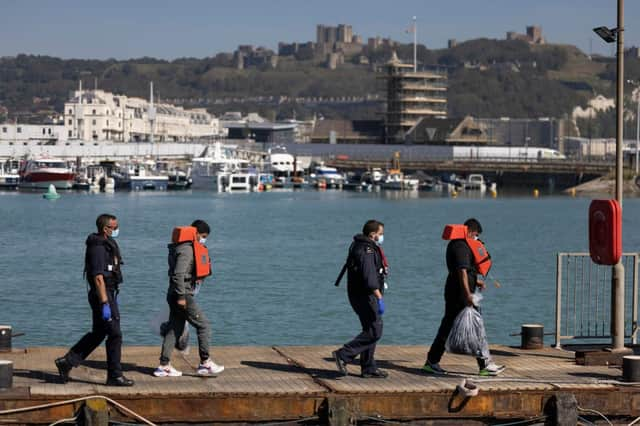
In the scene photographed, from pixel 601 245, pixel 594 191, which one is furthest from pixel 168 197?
pixel 601 245

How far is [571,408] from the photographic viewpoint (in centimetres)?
1452

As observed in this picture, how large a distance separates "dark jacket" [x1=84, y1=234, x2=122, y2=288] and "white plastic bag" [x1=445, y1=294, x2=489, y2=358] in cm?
408

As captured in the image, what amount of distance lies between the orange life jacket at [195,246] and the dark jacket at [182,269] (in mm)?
55

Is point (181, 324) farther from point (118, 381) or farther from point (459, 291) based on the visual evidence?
point (459, 291)

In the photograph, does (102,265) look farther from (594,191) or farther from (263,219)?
(594,191)

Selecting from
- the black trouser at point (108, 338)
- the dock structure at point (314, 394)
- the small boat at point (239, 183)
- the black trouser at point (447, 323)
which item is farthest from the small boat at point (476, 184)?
the black trouser at point (108, 338)

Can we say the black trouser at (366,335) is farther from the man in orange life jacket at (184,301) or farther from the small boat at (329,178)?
the small boat at (329,178)

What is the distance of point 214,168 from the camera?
13462cm

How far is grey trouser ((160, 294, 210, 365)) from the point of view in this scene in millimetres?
15078

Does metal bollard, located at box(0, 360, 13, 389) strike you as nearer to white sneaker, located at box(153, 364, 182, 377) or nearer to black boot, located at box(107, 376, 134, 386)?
black boot, located at box(107, 376, 134, 386)

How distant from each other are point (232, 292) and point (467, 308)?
75.0ft

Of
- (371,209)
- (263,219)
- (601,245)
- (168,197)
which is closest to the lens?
(601,245)

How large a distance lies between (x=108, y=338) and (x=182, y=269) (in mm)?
1144

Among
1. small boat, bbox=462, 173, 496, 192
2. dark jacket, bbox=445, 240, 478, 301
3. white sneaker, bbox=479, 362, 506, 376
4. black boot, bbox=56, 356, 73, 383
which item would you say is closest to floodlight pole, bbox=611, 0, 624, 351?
white sneaker, bbox=479, 362, 506, 376
